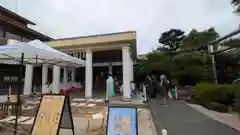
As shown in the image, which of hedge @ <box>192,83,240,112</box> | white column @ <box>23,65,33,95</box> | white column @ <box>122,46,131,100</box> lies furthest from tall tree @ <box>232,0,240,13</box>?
white column @ <box>23,65,33,95</box>

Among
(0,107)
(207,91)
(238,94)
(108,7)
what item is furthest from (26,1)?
(238,94)

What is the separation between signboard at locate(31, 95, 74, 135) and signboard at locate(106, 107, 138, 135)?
108cm

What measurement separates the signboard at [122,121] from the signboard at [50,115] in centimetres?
108

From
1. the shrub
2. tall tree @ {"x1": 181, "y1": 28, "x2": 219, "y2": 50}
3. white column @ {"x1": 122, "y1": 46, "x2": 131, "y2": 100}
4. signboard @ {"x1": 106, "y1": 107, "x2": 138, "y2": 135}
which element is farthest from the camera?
tall tree @ {"x1": 181, "y1": 28, "x2": 219, "y2": 50}

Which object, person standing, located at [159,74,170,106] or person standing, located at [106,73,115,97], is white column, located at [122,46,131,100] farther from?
person standing, located at [159,74,170,106]

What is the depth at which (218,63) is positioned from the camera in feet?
54.2

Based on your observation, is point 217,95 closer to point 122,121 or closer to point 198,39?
point 122,121

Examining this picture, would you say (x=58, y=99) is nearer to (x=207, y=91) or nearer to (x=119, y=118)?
(x=119, y=118)

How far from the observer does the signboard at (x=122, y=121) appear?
373cm

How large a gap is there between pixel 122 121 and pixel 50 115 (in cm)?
163

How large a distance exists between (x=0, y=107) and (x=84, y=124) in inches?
142

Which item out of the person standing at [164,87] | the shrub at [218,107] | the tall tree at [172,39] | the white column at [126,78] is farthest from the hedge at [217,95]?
the tall tree at [172,39]

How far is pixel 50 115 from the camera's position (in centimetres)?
414

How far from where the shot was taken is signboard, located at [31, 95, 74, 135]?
3975mm
